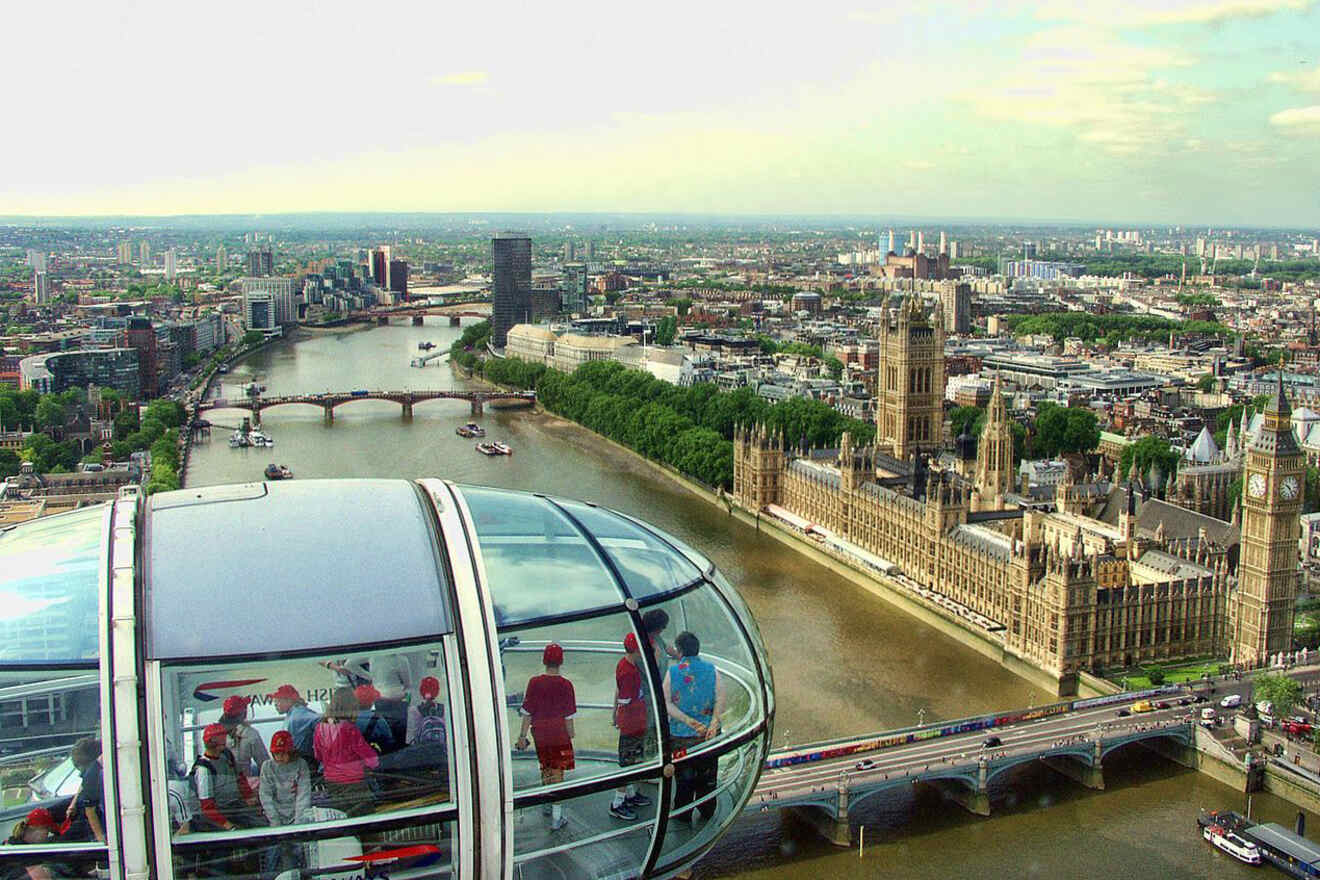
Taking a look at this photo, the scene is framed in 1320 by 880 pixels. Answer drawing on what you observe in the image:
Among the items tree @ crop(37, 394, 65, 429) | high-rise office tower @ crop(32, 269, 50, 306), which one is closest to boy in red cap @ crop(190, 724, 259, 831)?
tree @ crop(37, 394, 65, 429)

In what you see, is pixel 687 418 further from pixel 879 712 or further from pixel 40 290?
pixel 40 290

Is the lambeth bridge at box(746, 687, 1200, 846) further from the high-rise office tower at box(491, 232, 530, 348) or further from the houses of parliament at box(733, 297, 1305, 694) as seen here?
the high-rise office tower at box(491, 232, 530, 348)

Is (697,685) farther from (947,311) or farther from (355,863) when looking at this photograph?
(947,311)

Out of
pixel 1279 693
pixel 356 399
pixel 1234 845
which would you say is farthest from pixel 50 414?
pixel 1234 845

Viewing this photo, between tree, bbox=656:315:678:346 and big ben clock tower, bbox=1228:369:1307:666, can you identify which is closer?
big ben clock tower, bbox=1228:369:1307:666

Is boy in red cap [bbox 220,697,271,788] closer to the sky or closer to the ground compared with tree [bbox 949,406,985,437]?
closer to the sky

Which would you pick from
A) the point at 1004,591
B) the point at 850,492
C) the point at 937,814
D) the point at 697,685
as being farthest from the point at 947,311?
the point at 697,685
